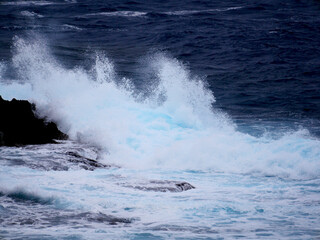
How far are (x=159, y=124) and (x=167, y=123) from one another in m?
0.28

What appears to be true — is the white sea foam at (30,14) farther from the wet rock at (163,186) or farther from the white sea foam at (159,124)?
the wet rock at (163,186)

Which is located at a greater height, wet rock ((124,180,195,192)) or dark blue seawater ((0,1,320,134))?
dark blue seawater ((0,1,320,134))

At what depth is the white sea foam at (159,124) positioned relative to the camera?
1047 centimetres

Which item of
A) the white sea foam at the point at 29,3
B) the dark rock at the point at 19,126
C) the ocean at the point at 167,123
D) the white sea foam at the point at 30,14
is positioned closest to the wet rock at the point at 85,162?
the ocean at the point at 167,123

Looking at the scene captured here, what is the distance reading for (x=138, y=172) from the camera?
954 centimetres

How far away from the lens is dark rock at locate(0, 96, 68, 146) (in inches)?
424

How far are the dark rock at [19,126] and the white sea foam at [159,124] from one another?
3.70ft

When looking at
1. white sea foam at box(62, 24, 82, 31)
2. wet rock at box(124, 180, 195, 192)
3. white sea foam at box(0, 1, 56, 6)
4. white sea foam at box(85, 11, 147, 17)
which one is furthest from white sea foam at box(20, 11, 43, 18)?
wet rock at box(124, 180, 195, 192)

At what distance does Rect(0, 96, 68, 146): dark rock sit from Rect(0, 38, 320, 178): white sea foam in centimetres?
113

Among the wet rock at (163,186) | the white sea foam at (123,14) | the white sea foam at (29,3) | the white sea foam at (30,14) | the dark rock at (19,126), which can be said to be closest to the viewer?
the wet rock at (163,186)

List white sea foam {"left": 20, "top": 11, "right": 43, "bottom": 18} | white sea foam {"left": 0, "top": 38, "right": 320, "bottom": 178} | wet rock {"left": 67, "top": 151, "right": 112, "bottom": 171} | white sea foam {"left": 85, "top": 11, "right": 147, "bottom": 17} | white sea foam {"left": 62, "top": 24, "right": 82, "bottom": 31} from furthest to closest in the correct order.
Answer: white sea foam {"left": 20, "top": 11, "right": 43, "bottom": 18} → white sea foam {"left": 85, "top": 11, "right": 147, "bottom": 17} → white sea foam {"left": 62, "top": 24, "right": 82, "bottom": 31} → white sea foam {"left": 0, "top": 38, "right": 320, "bottom": 178} → wet rock {"left": 67, "top": 151, "right": 112, "bottom": 171}

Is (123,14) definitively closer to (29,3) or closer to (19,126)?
(29,3)

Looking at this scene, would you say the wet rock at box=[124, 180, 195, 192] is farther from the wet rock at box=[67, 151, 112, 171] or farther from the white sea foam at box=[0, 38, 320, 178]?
→ the white sea foam at box=[0, 38, 320, 178]

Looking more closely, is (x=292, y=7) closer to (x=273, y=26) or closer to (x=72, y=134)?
(x=273, y=26)
